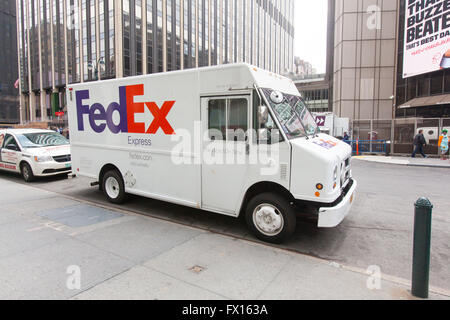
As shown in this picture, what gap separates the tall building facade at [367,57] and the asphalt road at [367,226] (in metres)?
19.9

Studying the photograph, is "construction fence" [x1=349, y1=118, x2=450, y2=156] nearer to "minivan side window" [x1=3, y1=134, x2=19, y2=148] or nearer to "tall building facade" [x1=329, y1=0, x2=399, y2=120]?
"tall building facade" [x1=329, y1=0, x2=399, y2=120]

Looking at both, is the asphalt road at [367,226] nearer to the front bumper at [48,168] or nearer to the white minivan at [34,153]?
the front bumper at [48,168]

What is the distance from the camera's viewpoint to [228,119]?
4988 millimetres

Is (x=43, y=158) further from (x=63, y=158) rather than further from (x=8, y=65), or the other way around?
(x=8, y=65)

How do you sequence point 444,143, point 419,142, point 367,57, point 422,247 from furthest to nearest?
point 367,57 → point 419,142 → point 444,143 → point 422,247

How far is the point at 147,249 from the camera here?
4535mm

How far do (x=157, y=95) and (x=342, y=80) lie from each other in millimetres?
25720

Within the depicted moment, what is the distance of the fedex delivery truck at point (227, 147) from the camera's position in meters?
4.48

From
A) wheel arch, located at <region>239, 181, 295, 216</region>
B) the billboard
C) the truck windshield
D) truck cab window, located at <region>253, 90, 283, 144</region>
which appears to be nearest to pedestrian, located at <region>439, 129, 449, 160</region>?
the billboard

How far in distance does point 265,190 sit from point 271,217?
466 millimetres

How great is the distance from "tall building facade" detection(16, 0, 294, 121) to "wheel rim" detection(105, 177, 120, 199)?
31.4 metres

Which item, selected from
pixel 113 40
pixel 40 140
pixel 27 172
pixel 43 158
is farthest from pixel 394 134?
pixel 113 40

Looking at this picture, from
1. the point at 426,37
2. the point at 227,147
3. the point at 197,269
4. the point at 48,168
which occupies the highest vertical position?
the point at 426,37
